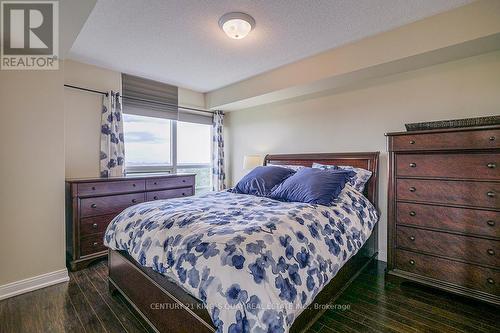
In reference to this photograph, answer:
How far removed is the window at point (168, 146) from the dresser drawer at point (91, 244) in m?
1.12

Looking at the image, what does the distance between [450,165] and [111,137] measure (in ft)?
12.2

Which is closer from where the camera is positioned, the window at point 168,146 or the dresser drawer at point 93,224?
the dresser drawer at point 93,224

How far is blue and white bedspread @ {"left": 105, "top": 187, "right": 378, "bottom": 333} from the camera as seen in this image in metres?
1.06

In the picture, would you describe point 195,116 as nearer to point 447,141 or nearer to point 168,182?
point 168,182

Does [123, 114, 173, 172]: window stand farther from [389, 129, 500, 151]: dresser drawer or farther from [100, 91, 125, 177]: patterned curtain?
[389, 129, 500, 151]: dresser drawer

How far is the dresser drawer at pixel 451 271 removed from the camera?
1.77 metres

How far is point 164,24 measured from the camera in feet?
6.88

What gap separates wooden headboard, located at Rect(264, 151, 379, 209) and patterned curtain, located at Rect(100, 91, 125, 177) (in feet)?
7.36

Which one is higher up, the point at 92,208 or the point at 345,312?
the point at 92,208

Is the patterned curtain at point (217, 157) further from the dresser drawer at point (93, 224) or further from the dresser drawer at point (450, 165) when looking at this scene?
the dresser drawer at point (450, 165)

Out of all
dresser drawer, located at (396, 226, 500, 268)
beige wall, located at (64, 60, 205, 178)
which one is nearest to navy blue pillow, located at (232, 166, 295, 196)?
dresser drawer, located at (396, 226, 500, 268)

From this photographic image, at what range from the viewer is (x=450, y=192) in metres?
1.94

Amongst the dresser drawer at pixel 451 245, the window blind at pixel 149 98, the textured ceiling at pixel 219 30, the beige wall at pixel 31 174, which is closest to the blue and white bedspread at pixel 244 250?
the dresser drawer at pixel 451 245

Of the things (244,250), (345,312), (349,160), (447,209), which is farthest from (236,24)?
(345,312)
